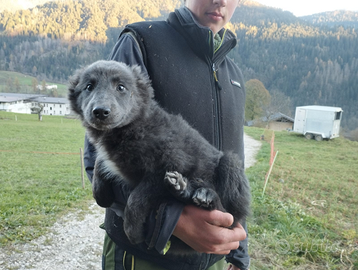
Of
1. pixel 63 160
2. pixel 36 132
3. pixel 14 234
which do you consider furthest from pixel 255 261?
pixel 36 132

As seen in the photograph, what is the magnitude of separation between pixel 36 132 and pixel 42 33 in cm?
7421

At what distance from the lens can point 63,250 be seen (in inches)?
209

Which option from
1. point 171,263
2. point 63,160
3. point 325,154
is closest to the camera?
point 171,263

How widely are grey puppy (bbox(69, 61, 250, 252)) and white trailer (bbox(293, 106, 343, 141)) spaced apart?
26668 millimetres

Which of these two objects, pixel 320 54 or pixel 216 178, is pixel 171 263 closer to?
pixel 216 178

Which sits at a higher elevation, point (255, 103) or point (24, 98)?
point (255, 103)

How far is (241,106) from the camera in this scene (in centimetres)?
234

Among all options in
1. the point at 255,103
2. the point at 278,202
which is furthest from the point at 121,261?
the point at 255,103

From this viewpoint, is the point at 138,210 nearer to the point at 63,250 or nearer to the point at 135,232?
the point at 135,232

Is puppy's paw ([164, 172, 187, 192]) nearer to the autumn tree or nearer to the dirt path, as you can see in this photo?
the dirt path

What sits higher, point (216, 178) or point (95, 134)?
point (95, 134)

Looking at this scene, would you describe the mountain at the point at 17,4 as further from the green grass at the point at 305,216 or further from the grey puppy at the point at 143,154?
the grey puppy at the point at 143,154

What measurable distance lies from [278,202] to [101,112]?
7.66 m

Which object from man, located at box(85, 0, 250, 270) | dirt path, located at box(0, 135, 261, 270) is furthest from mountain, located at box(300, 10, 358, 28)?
man, located at box(85, 0, 250, 270)
